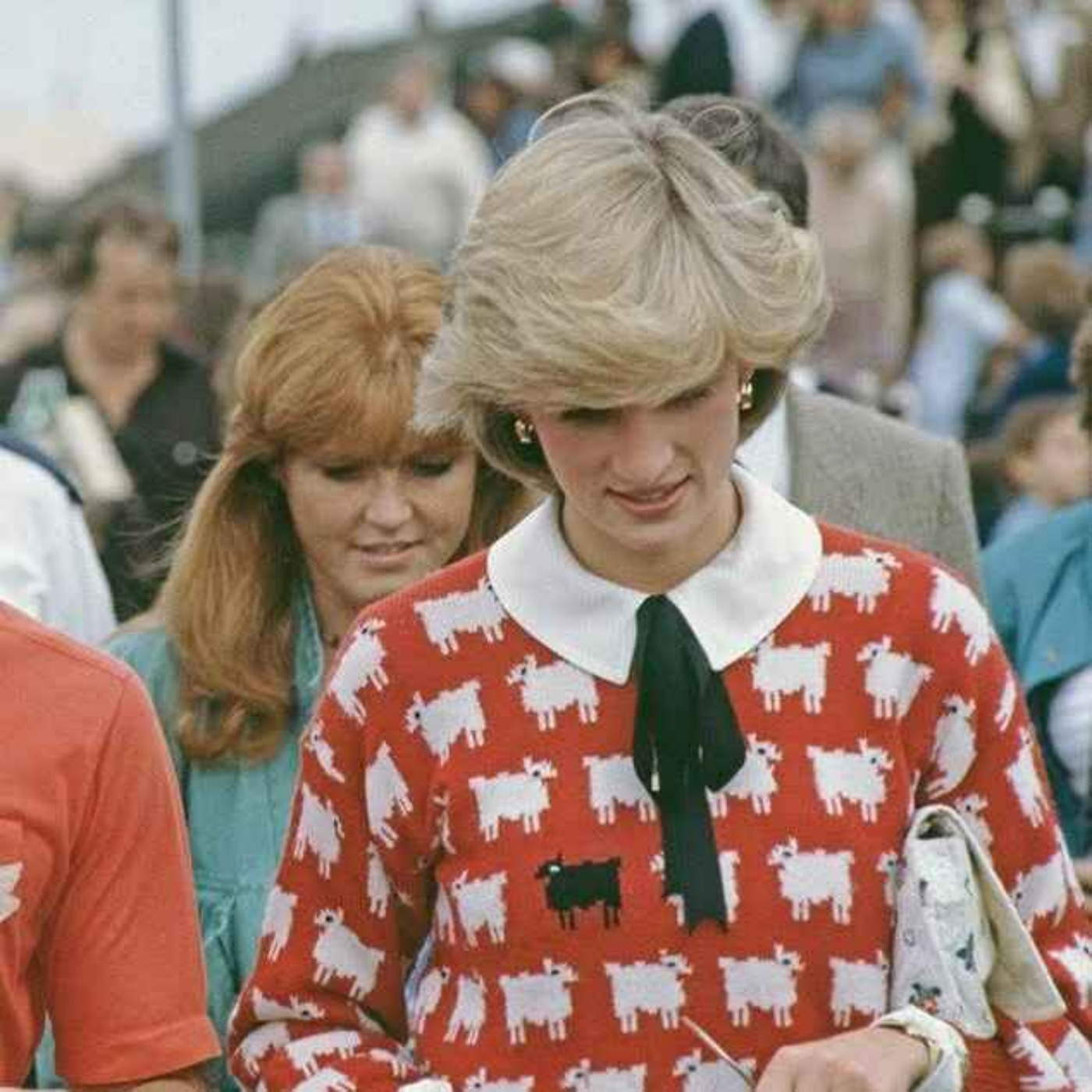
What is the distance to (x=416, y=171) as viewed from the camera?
17.8m

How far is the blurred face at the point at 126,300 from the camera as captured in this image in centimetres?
973

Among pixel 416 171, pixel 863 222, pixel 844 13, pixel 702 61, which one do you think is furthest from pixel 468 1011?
pixel 416 171

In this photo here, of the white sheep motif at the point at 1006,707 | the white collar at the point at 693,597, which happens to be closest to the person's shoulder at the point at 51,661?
the white collar at the point at 693,597

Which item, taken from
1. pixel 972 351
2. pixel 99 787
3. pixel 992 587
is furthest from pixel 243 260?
pixel 99 787

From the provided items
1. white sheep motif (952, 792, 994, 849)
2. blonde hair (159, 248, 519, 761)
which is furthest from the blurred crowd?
white sheep motif (952, 792, 994, 849)

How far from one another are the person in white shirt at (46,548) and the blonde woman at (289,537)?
0.73 metres

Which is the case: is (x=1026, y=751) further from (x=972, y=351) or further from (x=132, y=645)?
(x=972, y=351)

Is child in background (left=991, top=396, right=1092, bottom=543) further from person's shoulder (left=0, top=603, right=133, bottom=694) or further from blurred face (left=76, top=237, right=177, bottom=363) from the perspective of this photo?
person's shoulder (left=0, top=603, right=133, bottom=694)

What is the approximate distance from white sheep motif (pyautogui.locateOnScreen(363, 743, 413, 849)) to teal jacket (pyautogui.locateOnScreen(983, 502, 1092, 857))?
240cm

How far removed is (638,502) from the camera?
339 centimetres

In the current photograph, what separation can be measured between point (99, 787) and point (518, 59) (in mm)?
16350

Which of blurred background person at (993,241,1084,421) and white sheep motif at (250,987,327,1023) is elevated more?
white sheep motif at (250,987,327,1023)

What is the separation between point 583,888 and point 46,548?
241 cm

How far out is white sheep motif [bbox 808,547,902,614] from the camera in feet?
11.3
